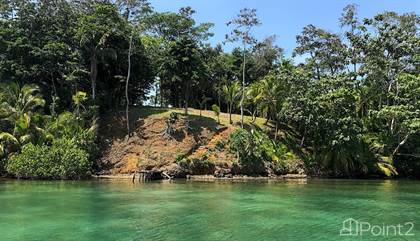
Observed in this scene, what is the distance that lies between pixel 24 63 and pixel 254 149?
2173 cm

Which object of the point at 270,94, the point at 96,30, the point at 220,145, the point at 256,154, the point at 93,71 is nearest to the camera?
the point at 256,154

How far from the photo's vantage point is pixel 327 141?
138 feet

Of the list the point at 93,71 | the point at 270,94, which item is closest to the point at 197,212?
the point at 270,94

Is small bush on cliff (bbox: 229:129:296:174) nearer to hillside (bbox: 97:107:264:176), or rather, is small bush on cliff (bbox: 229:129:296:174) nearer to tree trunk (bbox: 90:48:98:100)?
hillside (bbox: 97:107:264:176)

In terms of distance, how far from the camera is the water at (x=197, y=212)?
15.4 meters

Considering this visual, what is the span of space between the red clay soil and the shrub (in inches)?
140

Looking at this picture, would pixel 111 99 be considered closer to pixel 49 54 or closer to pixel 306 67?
pixel 49 54

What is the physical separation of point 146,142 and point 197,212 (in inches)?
887

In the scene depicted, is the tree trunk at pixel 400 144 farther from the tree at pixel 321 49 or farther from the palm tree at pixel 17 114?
the palm tree at pixel 17 114

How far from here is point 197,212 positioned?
19.8 meters

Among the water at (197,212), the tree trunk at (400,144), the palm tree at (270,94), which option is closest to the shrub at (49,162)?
the water at (197,212)

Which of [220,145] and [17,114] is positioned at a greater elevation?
[17,114]

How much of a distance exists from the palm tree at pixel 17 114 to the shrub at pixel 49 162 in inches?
50.9

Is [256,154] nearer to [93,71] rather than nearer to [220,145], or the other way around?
[220,145]
